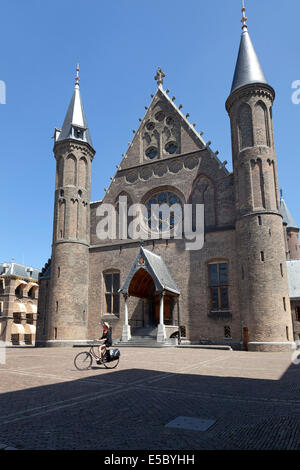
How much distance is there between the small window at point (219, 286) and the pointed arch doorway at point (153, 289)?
8.45 feet

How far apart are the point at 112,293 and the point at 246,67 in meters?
20.6

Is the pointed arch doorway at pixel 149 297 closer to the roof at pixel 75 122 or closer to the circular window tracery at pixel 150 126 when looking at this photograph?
the circular window tracery at pixel 150 126

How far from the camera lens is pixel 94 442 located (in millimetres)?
4551

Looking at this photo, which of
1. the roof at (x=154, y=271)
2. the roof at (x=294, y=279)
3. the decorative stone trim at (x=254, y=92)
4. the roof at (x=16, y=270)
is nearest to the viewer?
the roof at (x=154, y=271)

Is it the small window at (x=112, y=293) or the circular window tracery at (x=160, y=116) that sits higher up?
the circular window tracery at (x=160, y=116)

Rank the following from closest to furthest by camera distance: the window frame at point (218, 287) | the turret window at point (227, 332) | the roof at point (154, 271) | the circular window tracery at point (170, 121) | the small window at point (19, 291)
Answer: the roof at point (154, 271) → the turret window at point (227, 332) → the window frame at point (218, 287) → the circular window tracery at point (170, 121) → the small window at point (19, 291)

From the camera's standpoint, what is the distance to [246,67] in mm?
27078

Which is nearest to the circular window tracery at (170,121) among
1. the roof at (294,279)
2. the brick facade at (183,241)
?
the brick facade at (183,241)

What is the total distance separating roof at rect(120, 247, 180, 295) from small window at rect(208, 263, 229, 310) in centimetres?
257

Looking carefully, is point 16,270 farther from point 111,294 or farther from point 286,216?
point 286,216

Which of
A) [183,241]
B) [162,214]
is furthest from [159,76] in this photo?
[183,241]

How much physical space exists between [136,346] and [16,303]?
3536cm

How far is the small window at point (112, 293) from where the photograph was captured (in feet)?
94.8
